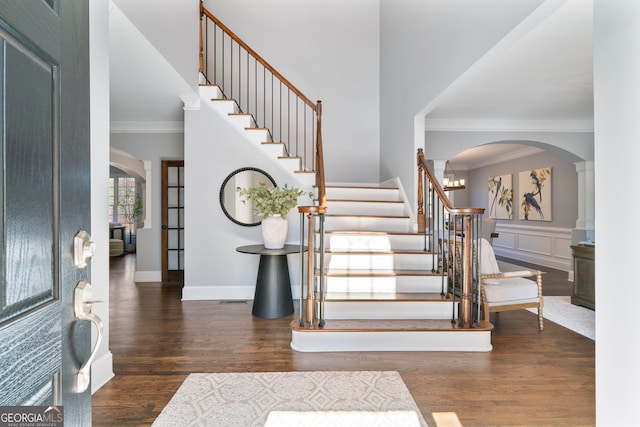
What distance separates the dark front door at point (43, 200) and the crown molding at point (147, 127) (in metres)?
5.03

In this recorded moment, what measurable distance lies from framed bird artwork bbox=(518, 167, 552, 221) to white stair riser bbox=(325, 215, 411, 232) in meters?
4.60

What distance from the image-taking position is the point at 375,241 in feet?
13.2

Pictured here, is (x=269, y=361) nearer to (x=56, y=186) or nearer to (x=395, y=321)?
(x=395, y=321)

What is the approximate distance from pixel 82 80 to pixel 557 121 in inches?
256

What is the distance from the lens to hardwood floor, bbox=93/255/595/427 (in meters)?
2.02

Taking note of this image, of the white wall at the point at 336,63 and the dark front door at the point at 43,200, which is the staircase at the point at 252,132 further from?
the dark front door at the point at 43,200

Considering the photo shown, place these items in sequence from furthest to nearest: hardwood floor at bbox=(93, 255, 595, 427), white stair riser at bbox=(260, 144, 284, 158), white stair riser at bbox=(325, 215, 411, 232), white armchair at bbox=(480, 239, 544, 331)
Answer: white stair riser at bbox=(260, 144, 284, 158) < white stair riser at bbox=(325, 215, 411, 232) < white armchair at bbox=(480, 239, 544, 331) < hardwood floor at bbox=(93, 255, 595, 427)

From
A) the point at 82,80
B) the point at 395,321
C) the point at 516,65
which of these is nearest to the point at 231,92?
the point at 516,65

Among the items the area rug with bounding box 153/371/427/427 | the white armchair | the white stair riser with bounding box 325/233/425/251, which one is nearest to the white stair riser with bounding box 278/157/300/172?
the white stair riser with bounding box 325/233/425/251

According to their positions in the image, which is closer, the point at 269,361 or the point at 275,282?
the point at 269,361

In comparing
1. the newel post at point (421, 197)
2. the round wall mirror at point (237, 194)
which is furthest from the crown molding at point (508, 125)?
the round wall mirror at point (237, 194)

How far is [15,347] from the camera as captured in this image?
568mm

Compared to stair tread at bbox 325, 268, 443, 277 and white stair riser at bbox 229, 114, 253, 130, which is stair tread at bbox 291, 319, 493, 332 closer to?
stair tread at bbox 325, 268, 443, 277

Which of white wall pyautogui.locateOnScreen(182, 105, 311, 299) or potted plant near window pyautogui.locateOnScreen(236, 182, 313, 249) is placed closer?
potted plant near window pyautogui.locateOnScreen(236, 182, 313, 249)
